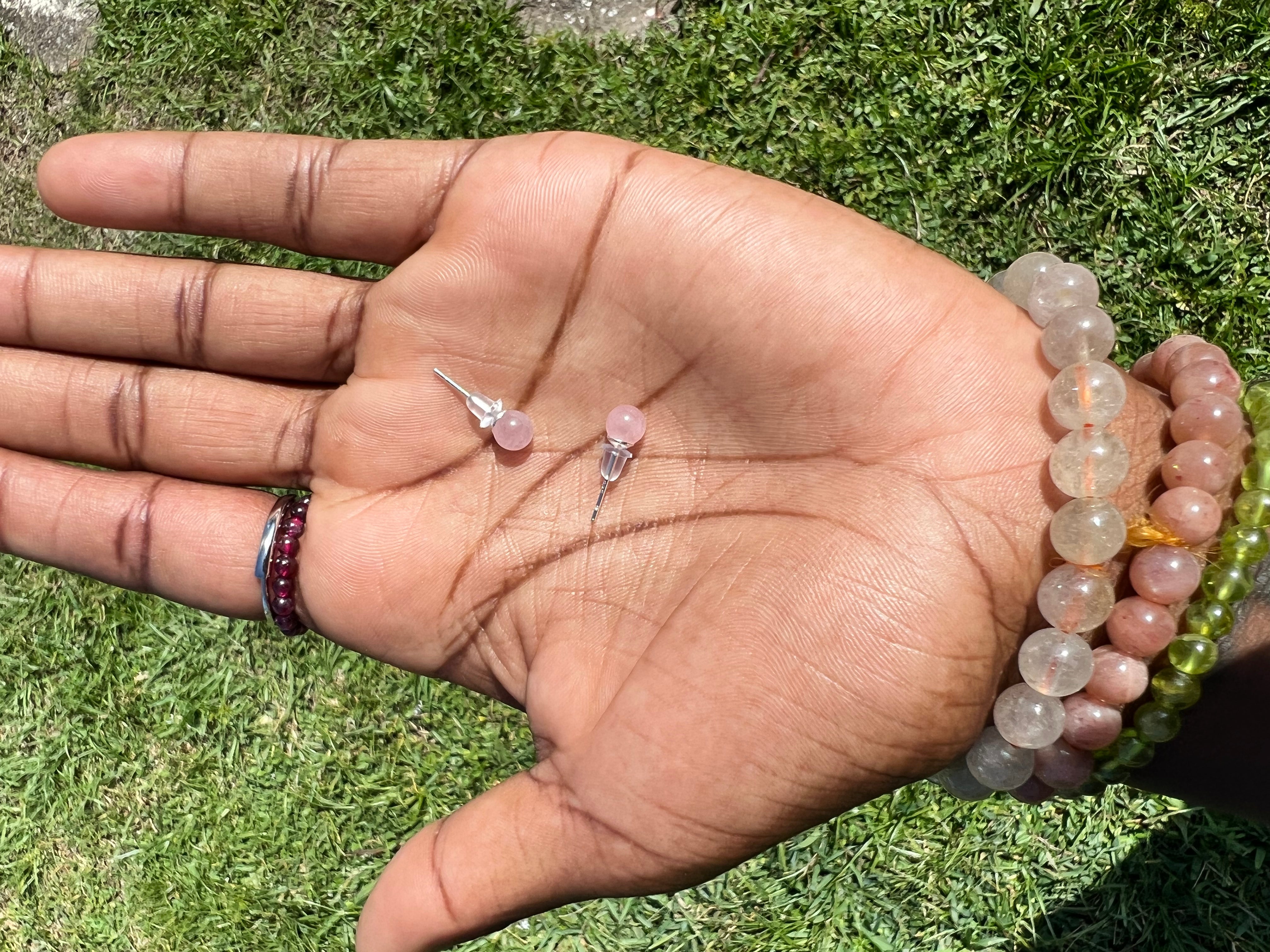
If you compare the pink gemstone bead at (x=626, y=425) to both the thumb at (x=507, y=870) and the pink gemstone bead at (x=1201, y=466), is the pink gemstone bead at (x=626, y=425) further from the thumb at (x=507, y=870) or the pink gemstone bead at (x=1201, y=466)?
the pink gemstone bead at (x=1201, y=466)

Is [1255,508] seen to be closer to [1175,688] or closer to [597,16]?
[1175,688]

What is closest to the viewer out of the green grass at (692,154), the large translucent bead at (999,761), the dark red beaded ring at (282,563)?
the large translucent bead at (999,761)

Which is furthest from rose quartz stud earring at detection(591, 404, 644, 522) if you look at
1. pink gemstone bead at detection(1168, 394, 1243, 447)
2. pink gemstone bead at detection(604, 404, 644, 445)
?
pink gemstone bead at detection(1168, 394, 1243, 447)

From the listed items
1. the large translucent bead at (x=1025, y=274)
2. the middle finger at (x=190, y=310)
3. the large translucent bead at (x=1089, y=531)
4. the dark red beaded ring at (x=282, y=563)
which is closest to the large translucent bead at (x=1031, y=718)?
the large translucent bead at (x=1089, y=531)

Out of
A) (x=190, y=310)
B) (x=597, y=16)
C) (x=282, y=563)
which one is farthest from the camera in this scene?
(x=597, y=16)

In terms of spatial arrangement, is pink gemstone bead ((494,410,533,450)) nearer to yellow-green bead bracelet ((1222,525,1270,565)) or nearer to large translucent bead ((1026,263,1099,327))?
large translucent bead ((1026,263,1099,327))

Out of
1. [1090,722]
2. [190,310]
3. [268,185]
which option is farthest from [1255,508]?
[190,310]

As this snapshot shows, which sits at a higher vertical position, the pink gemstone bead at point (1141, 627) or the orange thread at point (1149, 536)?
the orange thread at point (1149, 536)
